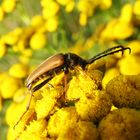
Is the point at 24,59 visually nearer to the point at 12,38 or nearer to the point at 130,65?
the point at 12,38

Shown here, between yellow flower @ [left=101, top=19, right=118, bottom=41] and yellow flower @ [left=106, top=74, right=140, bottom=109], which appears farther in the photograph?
yellow flower @ [left=101, top=19, right=118, bottom=41]

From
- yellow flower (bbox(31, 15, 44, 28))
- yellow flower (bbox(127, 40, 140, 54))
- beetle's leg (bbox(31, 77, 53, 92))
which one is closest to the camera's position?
beetle's leg (bbox(31, 77, 53, 92))

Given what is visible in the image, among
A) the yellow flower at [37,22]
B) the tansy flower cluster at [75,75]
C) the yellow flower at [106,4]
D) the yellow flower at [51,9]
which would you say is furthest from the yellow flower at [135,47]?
the yellow flower at [37,22]

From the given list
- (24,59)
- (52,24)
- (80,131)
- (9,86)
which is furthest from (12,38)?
(80,131)

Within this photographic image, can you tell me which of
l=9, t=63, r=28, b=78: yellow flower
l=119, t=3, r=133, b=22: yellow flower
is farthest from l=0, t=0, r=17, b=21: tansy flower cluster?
l=119, t=3, r=133, b=22: yellow flower

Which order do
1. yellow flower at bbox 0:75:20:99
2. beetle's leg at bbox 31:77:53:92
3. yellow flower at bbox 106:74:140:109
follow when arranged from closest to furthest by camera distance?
yellow flower at bbox 106:74:140:109
beetle's leg at bbox 31:77:53:92
yellow flower at bbox 0:75:20:99

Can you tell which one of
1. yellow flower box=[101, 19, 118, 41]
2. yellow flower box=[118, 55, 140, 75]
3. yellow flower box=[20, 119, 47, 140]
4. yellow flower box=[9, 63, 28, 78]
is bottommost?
yellow flower box=[20, 119, 47, 140]

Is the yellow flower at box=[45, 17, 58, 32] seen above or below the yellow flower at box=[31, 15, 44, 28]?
below

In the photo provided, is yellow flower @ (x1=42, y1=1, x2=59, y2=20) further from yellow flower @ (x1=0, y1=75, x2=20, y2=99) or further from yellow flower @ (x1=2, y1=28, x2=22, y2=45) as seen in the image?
yellow flower @ (x1=0, y1=75, x2=20, y2=99)
